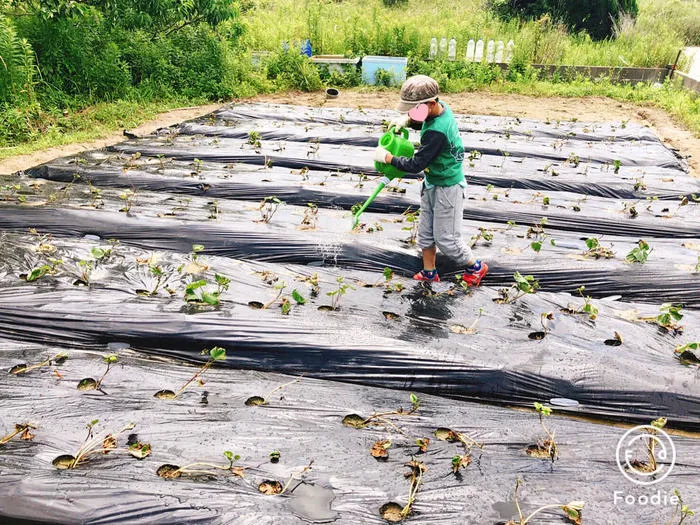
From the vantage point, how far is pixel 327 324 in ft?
8.54

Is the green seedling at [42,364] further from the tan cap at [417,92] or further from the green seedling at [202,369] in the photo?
the tan cap at [417,92]

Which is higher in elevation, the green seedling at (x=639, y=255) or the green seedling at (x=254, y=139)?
the green seedling at (x=254, y=139)

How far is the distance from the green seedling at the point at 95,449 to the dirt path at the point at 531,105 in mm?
8634

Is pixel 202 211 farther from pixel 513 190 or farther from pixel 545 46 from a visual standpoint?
pixel 545 46

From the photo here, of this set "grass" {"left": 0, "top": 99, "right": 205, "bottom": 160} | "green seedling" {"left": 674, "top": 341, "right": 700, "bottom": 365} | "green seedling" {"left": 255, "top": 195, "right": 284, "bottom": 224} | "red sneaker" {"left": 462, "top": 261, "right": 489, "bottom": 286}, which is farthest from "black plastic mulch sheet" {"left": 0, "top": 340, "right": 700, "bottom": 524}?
"grass" {"left": 0, "top": 99, "right": 205, "bottom": 160}

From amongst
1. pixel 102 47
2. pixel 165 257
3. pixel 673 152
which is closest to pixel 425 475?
pixel 165 257

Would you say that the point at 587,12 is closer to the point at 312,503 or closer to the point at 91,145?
the point at 91,145

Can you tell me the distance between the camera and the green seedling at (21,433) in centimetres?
180

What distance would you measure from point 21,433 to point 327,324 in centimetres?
134

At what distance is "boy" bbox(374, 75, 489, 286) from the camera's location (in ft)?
9.34

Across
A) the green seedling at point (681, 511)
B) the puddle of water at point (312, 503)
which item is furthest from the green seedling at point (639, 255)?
the puddle of water at point (312, 503)

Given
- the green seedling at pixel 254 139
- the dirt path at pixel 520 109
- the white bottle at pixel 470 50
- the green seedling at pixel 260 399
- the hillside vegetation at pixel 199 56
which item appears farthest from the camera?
the white bottle at pixel 470 50

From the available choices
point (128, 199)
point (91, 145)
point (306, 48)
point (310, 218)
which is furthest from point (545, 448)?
point (306, 48)

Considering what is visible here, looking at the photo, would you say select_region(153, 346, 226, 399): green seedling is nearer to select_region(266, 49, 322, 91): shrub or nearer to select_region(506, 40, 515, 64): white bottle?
select_region(266, 49, 322, 91): shrub
